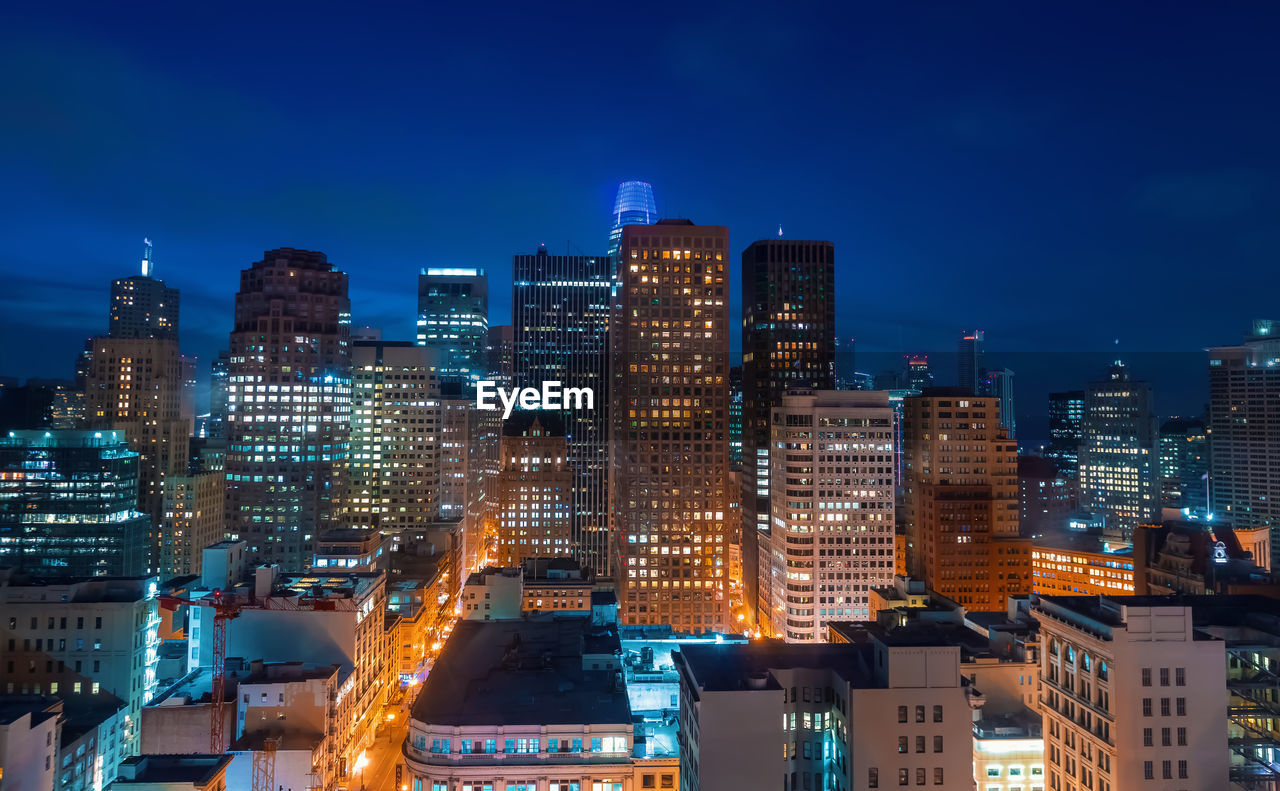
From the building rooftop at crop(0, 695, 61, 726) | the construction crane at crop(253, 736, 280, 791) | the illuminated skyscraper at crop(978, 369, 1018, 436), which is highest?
the illuminated skyscraper at crop(978, 369, 1018, 436)

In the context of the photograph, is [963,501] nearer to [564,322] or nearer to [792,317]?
[792,317]

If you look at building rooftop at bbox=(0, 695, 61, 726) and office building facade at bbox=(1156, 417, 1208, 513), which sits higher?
office building facade at bbox=(1156, 417, 1208, 513)

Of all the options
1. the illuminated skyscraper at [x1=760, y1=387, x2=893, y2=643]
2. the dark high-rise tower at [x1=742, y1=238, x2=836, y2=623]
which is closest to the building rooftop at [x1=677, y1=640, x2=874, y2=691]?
the illuminated skyscraper at [x1=760, y1=387, x2=893, y2=643]

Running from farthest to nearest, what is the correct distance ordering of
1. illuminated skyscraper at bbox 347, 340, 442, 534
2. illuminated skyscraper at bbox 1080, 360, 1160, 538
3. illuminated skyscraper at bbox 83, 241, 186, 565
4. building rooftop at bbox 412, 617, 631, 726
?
illuminated skyscraper at bbox 1080, 360, 1160, 538, illuminated skyscraper at bbox 83, 241, 186, 565, illuminated skyscraper at bbox 347, 340, 442, 534, building rooftop at bbox 412, 617, 631, 726

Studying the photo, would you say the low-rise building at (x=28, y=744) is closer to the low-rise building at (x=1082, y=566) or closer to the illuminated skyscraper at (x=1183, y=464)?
the low-rise building at (x=1082, y=566)

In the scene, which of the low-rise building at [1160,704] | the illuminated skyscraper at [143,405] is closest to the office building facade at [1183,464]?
the low-rise building at [1160,704]

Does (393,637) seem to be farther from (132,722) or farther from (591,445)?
(591,445)

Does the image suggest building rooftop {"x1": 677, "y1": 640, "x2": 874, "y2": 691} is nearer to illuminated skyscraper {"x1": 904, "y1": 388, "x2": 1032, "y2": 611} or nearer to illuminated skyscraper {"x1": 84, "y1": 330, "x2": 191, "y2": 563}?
illuminated skyscraper {"x1": 904, "y1": 388, "x2": 1032, "y2": 611}
